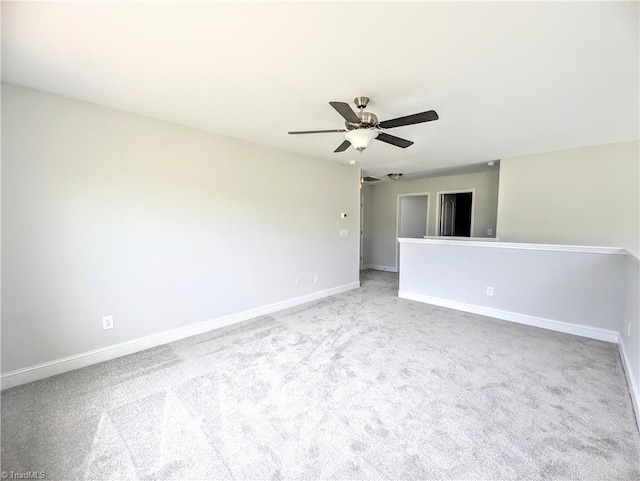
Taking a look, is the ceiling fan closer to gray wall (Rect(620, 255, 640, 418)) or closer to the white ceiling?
the white ceiling

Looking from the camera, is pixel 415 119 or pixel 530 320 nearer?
pixel 415 119

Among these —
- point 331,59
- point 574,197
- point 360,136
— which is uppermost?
point 331,59

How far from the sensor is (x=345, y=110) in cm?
198

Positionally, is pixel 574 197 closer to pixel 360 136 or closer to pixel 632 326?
pixel 632 326

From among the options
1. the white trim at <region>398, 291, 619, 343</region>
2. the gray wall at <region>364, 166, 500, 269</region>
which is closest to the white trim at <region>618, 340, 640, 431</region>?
the white trim at <region>398, 291, 619, 343</region>

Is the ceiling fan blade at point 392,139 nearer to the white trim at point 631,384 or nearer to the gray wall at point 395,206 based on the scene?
the white trim at point 631,384

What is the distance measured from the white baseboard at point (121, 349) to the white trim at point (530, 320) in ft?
8.06

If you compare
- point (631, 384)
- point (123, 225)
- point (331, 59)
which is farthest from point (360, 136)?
point (631, 384)

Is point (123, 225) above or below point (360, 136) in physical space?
below

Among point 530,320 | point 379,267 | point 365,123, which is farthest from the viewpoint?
point 379,267

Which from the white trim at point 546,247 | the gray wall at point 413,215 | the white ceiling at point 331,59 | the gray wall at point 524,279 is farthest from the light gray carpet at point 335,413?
the gray wall at point 413,215

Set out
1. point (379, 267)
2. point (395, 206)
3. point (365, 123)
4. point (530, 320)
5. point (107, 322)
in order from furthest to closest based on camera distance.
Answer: point (379, 267) → point (395, 206) → point (530, 320) → point (107, 322) → point (365, 123)

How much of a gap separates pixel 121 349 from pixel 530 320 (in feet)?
15.6

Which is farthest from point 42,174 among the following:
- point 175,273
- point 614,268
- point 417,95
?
point 614,268
